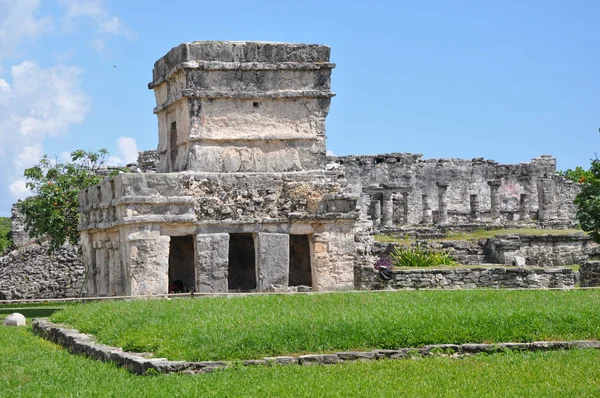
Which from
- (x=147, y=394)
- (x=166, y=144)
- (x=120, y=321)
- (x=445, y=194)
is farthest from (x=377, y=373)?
(x=445, y=194)

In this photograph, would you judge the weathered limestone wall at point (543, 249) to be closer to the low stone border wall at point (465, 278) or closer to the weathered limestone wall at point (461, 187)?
the low stone border wall at point (465, 278)

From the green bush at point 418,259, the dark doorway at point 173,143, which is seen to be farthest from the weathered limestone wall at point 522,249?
the dark doorway at point 173,143

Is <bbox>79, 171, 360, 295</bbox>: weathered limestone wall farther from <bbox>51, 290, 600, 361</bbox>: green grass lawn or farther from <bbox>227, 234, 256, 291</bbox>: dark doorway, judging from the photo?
<bbox>51, 290, 600, 361</bbox>: green grass lawn

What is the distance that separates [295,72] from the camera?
2106 centimetres

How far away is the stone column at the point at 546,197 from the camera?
39.8 m

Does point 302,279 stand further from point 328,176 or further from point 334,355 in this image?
point 334,355

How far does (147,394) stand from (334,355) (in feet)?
8.23

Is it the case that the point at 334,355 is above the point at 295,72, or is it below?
below

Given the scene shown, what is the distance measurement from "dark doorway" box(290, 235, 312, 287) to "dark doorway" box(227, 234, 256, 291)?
1018 mm

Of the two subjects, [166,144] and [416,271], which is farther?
[166,144]

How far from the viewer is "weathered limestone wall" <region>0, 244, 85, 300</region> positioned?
28500mm

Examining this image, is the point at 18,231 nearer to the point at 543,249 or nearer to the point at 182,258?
the point at 182,258

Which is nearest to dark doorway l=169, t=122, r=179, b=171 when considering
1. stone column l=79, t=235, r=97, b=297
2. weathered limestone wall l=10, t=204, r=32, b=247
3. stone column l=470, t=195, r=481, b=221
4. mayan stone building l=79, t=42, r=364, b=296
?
mayan stone building l=79, t=42, r=364, b=296

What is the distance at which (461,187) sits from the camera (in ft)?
140
